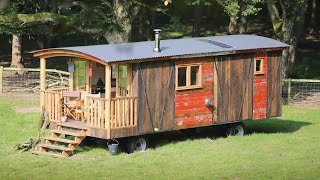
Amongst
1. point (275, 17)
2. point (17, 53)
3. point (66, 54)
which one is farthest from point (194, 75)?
point (17, 53)

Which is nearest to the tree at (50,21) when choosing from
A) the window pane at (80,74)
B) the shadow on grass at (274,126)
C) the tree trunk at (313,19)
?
the window pane at (80,74)

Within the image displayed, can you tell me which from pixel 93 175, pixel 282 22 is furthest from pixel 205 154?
pixel 282 22

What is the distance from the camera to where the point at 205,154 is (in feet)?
52.7

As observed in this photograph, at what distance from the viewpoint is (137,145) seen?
16.6 m

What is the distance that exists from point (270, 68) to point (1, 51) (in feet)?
79.4

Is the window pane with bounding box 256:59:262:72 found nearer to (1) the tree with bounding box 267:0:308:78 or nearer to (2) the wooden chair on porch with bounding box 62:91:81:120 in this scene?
(2) the wooden chair on porch with bounding box 62:91:81:120

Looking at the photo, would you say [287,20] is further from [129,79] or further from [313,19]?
[313,19]

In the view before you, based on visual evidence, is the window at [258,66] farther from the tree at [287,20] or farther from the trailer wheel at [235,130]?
the tree at [287,20]

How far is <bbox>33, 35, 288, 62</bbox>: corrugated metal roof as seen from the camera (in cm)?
1584

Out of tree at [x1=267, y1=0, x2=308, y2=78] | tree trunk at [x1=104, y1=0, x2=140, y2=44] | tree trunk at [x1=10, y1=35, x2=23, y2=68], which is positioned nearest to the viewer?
tree trunk at [x1=104, y1=0, x2=140, y2=44]

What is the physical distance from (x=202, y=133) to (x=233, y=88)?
161cm

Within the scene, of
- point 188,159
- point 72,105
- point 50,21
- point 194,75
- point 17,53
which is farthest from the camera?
point 17,53

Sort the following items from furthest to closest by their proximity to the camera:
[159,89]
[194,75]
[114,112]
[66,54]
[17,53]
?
[17,53] < [194,75] < [159,89] < [66,54] < [114,112]

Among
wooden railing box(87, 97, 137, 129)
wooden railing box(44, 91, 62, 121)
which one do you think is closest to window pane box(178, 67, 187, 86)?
wooden railing box(87, 97, 137, 129)
